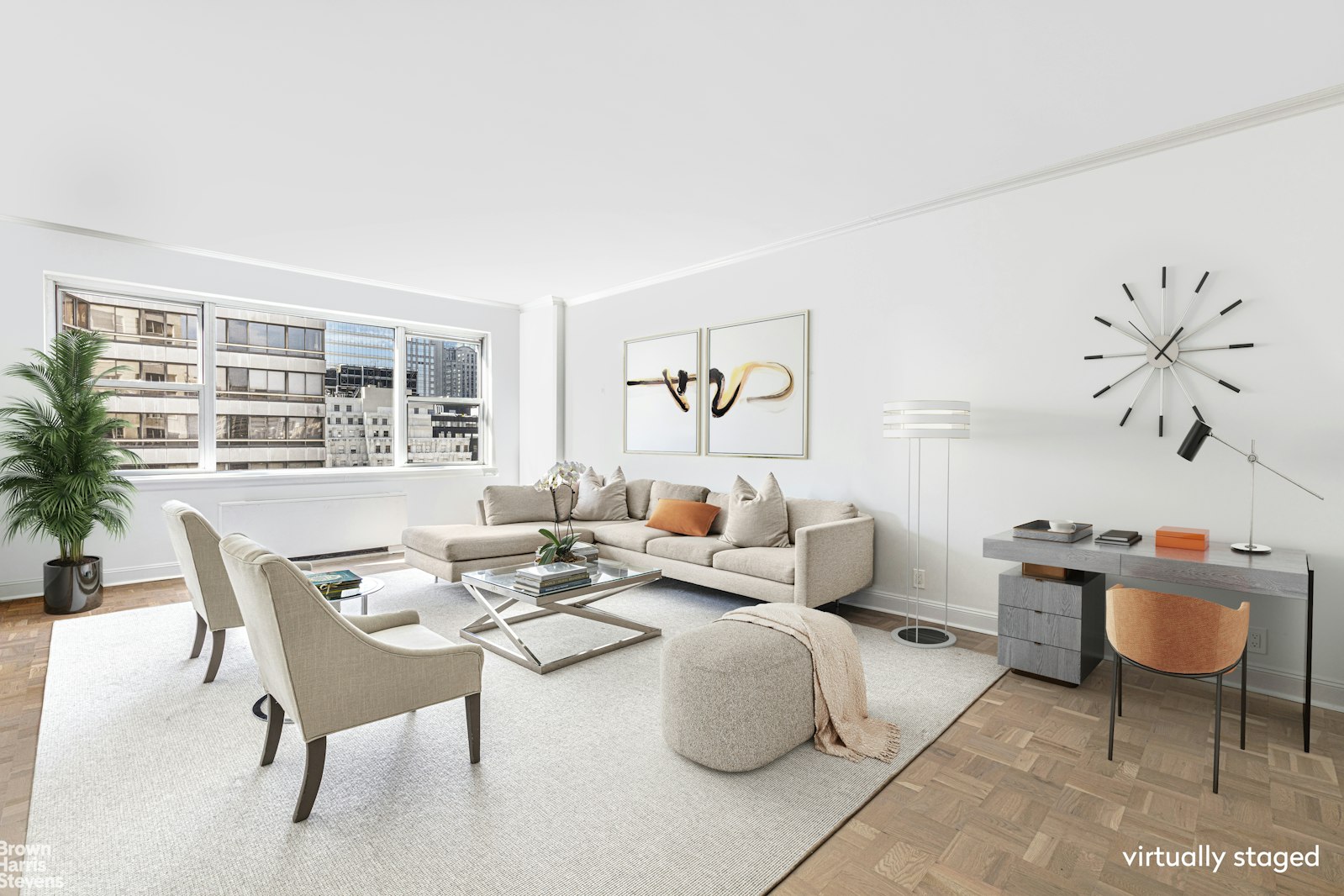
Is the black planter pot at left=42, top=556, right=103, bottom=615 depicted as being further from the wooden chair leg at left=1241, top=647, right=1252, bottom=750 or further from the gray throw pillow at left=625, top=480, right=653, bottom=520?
the wooden chair leg at left=1241, top=647, right=1252, bottom=750

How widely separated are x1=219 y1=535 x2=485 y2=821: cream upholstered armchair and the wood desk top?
8.74ft

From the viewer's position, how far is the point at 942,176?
12.3 ft

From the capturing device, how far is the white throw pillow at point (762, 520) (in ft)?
14.9

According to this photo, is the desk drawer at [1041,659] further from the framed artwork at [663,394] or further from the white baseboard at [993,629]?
the framed artwork at [663,394]

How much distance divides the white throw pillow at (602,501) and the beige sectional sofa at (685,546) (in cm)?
7

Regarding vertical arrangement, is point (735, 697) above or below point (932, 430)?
below

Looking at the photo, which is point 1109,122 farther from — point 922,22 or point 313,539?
point 313,539

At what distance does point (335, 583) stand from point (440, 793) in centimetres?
131

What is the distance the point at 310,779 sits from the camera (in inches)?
79.4

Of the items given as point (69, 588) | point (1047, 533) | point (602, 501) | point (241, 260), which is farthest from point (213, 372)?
point (1047, 533)

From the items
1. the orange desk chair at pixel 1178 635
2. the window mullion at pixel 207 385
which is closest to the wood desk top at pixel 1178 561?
the orange desk chair at pixel 1178 635

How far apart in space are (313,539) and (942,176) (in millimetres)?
5856

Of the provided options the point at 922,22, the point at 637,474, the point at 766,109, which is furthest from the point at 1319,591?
the point at 637,474

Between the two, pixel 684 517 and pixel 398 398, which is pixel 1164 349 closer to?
pixel 684 517
